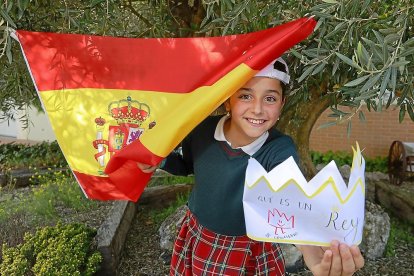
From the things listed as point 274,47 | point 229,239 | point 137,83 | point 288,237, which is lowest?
point 229,239

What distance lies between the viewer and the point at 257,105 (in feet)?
6.17

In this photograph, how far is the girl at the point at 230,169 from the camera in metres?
1.91

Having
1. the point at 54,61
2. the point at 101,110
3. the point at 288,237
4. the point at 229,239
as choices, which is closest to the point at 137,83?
the point at 101,110

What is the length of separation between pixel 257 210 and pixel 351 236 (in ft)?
1.02

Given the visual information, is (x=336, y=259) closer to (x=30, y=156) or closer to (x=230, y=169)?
(x=230, y=169)

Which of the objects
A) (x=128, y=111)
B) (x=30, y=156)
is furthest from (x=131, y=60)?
(x=30, y=156)

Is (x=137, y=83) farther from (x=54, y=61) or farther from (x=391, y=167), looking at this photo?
(x=391, y=167)

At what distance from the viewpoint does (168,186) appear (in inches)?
245

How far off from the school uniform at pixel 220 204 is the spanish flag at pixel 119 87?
0.20m

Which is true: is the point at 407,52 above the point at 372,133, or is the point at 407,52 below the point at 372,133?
above

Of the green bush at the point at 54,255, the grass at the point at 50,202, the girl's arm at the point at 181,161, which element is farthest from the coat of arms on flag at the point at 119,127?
the grass at the point at 50,202

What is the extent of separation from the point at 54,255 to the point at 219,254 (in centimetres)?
208

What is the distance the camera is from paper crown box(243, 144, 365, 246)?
152 centimetres

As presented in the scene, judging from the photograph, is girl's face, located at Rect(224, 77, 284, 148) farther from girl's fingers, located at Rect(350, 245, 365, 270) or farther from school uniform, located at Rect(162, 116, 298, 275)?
girl's fingers, located at Rect(350, 245, 365, 270)
